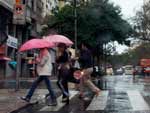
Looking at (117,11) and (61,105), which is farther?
(117,11)

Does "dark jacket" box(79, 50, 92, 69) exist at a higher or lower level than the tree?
lower

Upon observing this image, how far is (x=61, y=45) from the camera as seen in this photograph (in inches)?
590

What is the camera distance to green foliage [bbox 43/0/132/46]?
57906 millimetres

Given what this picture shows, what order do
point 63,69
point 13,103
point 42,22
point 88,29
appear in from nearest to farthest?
point 13,103 → point 63,69 → point 88,29 → point 42,22

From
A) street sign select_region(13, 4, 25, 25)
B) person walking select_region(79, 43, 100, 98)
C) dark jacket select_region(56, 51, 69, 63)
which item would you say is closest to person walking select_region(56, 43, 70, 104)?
dark jacket select_region(56, 51, 69, 63)

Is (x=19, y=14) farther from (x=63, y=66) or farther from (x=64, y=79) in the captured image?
(x=64, y=79)

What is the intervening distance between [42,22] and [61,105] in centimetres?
5217

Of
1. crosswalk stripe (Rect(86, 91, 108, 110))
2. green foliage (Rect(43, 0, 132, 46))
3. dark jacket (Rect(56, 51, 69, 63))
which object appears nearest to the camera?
crosswalk stripe (Rect(86, 91, 108, 110))

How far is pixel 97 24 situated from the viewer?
189 ft

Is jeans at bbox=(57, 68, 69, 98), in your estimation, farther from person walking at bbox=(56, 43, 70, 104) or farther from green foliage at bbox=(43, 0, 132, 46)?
green foliage at bbox=(43, 0, 132, 46)

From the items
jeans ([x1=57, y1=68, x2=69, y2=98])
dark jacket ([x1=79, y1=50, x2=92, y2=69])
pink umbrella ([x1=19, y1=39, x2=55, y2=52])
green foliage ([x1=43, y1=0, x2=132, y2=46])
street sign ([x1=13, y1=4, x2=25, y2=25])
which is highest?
green foliage ([x1=43, y1=0, x2=132, y2=46])

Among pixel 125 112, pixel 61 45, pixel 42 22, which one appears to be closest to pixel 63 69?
pixel 61 45

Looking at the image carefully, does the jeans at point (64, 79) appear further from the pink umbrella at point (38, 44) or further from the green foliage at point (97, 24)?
the green foliage at point (97, 24)

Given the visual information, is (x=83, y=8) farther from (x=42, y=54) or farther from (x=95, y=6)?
(x=42, y=54)
